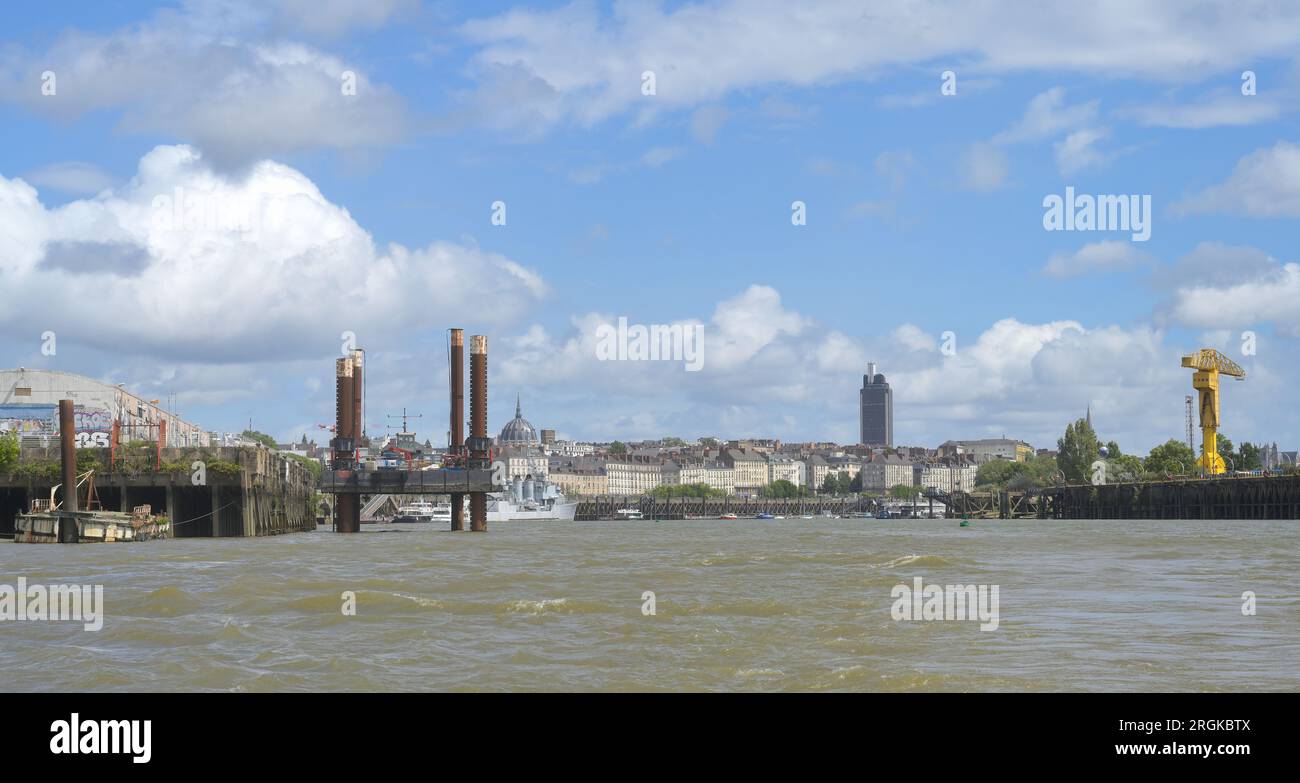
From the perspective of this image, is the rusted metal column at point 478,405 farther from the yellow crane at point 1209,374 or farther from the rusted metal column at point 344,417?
the yellow crane at point 1209,374

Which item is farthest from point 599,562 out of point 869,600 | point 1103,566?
point 869,600

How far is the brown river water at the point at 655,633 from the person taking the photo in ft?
57.0

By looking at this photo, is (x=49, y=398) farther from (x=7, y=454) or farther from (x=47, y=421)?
(x=7, y=454)

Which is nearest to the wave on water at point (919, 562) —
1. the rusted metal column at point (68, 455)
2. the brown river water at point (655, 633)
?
the brown river water at point (655, 633)

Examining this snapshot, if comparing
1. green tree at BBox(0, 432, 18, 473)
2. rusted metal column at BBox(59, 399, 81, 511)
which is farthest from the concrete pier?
rusted metal column at BBox(59, 399, 81, 511)

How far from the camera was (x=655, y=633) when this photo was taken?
22859 millimetres

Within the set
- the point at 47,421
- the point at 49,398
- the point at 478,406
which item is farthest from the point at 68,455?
the point at 49,398

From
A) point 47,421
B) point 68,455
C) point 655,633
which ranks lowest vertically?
point 655,633

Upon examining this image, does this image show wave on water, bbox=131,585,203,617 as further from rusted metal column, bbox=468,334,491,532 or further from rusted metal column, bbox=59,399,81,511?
rusted metal column, bbox=468,334,491,532

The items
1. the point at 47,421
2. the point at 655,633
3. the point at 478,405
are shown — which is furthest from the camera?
the point at 47,421

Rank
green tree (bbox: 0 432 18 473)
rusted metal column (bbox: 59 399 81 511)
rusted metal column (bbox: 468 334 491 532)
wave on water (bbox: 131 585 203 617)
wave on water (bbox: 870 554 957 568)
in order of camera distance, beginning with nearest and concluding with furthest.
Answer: wave on water (bbox: 131 585 203 617) → wave on water (bbox: 870 554 957 568) → rusted metal column (bbox: 59 399 81 511) → green tree (bbox: 0 432 18 473) → rusted metal column (bbox: 468 334 491 532)

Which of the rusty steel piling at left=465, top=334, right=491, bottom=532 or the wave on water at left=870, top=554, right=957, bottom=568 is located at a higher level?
the rusty steel piling at left=465, top=334, right=491, bottom=532

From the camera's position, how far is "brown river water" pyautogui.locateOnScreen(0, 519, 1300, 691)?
1738 centimetres
